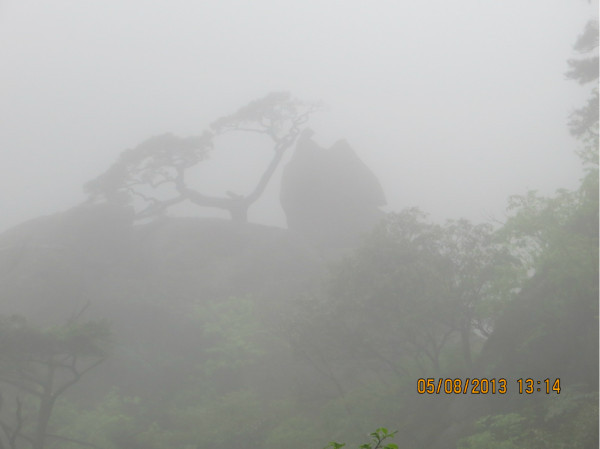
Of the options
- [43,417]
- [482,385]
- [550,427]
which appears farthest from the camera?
[43,417]

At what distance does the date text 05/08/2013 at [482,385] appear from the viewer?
48.0 ft

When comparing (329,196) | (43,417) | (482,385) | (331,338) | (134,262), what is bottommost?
(482,385)

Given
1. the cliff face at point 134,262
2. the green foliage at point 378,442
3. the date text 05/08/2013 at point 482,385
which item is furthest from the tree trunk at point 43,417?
the green foliage at point 378,442

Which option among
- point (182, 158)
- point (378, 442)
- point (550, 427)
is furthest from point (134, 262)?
point (378, 442)

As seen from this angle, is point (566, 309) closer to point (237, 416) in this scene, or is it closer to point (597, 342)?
point (597, 342)

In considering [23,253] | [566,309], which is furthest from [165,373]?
[566,309]

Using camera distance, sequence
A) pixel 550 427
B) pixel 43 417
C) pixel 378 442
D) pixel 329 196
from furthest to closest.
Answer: pixel 329 196 → pixel 43 417 → pixel 550 427 → pixel 378 442

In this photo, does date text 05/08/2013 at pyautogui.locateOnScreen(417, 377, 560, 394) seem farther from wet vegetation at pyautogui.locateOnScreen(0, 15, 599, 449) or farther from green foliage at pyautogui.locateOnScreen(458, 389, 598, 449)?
green foliage at pyautogui.locateOnScreen(458, 389, 598, 449)

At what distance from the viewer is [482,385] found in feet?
52.8

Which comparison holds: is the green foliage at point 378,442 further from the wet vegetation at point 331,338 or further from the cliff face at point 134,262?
the cliff face at point 134,262

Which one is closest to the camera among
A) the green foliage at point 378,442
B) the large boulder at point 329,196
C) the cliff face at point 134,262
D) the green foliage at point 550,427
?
the green foliage at point 378,442

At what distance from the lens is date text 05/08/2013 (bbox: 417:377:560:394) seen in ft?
48.0

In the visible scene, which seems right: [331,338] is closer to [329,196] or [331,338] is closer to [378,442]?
[378,442]

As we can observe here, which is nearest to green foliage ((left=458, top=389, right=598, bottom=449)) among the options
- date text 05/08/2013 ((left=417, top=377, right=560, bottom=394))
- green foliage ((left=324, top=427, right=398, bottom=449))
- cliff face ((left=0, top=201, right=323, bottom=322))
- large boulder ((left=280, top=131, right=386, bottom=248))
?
date text 05/08/2013 ((left=417, top=377, right=560, bottom=394))
